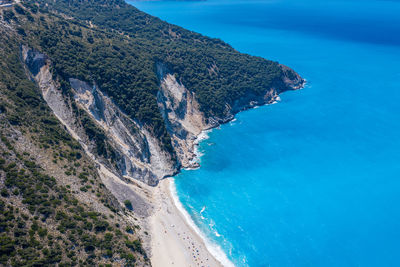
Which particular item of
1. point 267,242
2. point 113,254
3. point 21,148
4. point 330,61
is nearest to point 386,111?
point 330,61

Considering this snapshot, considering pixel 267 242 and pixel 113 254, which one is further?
pixel 267 242

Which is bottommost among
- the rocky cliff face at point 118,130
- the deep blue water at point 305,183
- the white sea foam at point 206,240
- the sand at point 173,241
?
the sand at point 173,241

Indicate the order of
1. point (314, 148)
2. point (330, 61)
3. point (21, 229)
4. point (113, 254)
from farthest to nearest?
point (330, 61) < point (314, 148) < point (113, 254) < point (21, 229)

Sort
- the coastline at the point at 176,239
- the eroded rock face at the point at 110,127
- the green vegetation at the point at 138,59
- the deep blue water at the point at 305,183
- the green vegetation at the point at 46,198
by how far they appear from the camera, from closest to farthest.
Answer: the green vegetation at the point at 46,198 → the coastline at the point at 176,239 → the deep blue water at the point at 305,183 → the eroded rock face at the point at 110,127 → the green vegetation at the point at 138,59

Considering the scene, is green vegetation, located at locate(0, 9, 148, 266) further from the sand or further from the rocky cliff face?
the rocky cliff face

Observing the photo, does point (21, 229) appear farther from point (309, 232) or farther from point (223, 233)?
point (309, 232)

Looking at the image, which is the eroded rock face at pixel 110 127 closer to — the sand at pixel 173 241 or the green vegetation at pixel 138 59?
the green vegetation at pixel 138 59

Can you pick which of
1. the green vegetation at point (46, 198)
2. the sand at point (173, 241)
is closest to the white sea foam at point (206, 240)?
the sand at point (173, 241)

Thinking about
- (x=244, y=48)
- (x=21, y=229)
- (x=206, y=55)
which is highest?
(x=244, y=48)
